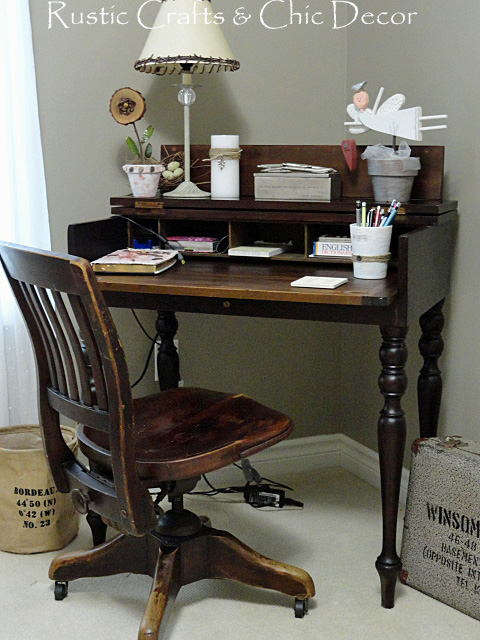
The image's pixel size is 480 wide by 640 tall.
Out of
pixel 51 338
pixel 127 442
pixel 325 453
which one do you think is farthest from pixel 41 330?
pixel 325 453

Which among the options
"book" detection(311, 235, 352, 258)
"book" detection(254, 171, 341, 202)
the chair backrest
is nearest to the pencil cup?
"book" detection(311, 235, 352, 258)

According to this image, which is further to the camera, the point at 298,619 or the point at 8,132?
the point at 8,132

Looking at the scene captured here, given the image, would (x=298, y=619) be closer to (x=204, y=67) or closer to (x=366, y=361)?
(x=366, y=361)

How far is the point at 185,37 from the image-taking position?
2146 millimetres

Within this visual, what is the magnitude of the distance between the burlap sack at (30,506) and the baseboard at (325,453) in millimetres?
751

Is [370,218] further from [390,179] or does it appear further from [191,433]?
[191,433]

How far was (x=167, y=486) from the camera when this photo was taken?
1765 mm

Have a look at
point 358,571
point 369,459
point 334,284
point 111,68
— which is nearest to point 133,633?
point 358,571

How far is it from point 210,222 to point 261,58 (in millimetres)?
564

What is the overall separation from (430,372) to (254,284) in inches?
24.6

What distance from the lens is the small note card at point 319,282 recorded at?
70.6 inches

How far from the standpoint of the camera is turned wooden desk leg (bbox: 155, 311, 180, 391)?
246 centimetres

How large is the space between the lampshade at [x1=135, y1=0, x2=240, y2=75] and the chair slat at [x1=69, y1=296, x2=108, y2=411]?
93 centimetres

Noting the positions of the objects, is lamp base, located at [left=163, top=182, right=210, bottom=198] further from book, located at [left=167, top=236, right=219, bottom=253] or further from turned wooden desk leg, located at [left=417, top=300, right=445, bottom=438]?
turned wooden desk leg, located at [left=417, top=300, right=445, bottom=438]
